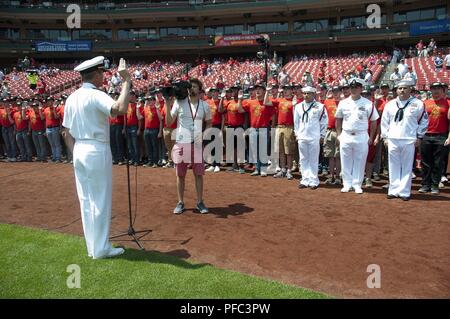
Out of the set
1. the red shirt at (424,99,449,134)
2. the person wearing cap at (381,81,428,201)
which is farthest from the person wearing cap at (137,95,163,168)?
the red shirt at (424,99,449,134)

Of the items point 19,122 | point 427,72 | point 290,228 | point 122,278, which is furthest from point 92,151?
point 427,72

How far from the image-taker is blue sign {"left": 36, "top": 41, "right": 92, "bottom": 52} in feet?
133

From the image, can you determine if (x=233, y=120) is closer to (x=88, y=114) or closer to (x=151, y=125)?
(x=151, y=125)

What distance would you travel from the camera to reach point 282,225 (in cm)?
609

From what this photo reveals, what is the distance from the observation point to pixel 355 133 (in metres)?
7.87

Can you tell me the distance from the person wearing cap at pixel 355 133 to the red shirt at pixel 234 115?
9.82 feet

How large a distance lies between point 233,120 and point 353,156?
3542 mm

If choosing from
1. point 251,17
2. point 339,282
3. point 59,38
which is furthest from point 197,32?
point 339,282

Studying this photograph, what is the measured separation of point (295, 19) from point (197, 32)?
10134 mm

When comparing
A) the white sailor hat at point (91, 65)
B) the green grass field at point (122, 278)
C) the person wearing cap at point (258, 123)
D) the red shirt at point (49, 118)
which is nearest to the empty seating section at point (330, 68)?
the person wearing cap at point (258, 123)

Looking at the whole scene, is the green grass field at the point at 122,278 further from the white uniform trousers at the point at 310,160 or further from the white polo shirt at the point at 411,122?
the white polo shirt at the point at 411,122

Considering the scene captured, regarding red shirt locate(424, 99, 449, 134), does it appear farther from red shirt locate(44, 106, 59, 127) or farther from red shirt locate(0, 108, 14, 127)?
red shirt locate(0, 108, 14, 127)

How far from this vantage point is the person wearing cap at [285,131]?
30.7ft

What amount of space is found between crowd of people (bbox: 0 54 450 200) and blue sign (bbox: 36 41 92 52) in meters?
29.4
